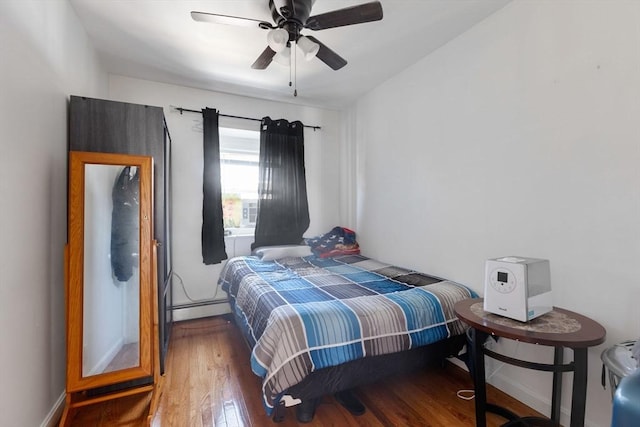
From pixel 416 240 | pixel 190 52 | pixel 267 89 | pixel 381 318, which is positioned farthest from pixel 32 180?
pixel 416 240

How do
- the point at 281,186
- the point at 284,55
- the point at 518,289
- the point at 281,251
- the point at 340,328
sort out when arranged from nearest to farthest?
the point at 518,289
the point at 340,328
the point at 284,55
the point at 281,251
the point at 281,186

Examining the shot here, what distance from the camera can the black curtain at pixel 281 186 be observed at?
3.45 m

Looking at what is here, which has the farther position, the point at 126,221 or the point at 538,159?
the point at 126,221

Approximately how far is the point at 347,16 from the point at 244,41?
1.09m

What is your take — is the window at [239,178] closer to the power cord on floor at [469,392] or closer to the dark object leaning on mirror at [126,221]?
the dark object leaning on mirror at [126,221]

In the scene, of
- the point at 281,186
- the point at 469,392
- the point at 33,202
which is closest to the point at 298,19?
the point at 33,202

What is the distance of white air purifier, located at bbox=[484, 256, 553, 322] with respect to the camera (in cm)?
137

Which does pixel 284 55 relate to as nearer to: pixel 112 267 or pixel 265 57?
pixel 265 57

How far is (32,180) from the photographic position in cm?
146

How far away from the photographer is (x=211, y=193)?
322 cm

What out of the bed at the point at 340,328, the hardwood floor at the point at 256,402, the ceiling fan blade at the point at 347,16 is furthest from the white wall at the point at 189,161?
the ceiling fan blade at the point at 347,16

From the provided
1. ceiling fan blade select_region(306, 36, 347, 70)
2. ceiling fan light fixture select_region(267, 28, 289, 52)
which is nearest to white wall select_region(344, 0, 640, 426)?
ceiling fan blade select_region(306, 36, 347, 70)

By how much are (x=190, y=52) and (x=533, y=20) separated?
2569 mm

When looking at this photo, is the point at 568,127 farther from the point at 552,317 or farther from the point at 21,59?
the point at 21,59
